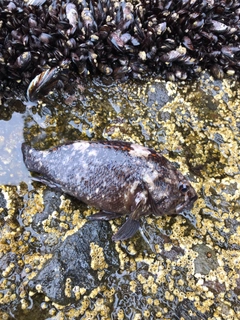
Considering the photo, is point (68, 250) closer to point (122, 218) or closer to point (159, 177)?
point (122, 218)

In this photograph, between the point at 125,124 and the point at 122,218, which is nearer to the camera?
the point at 122,218

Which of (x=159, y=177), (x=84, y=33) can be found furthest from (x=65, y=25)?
(x=159, y=177)

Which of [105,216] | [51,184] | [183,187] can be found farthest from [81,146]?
[183,187]

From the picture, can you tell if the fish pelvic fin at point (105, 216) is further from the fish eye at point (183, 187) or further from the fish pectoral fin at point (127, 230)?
the fish eye at point (183, 187)

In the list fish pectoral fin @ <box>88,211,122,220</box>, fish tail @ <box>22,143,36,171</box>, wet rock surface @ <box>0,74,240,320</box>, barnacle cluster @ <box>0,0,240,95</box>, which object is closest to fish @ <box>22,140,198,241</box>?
fish pectoral fin @ <box>88,211,122,220</box>

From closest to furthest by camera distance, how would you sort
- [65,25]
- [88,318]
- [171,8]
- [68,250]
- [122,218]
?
[88,318]
[68,250]
[122,218]
[65,25]
[171,8]

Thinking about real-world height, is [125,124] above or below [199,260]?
above

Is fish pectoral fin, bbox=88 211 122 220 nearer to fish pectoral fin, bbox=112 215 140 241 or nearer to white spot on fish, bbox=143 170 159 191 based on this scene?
fish pectoral fin, bbox=112 215 140 241

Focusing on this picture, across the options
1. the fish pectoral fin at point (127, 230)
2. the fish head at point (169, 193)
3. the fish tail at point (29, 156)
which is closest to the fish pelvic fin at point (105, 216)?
the fish pectoral fin at point (127, 230)
